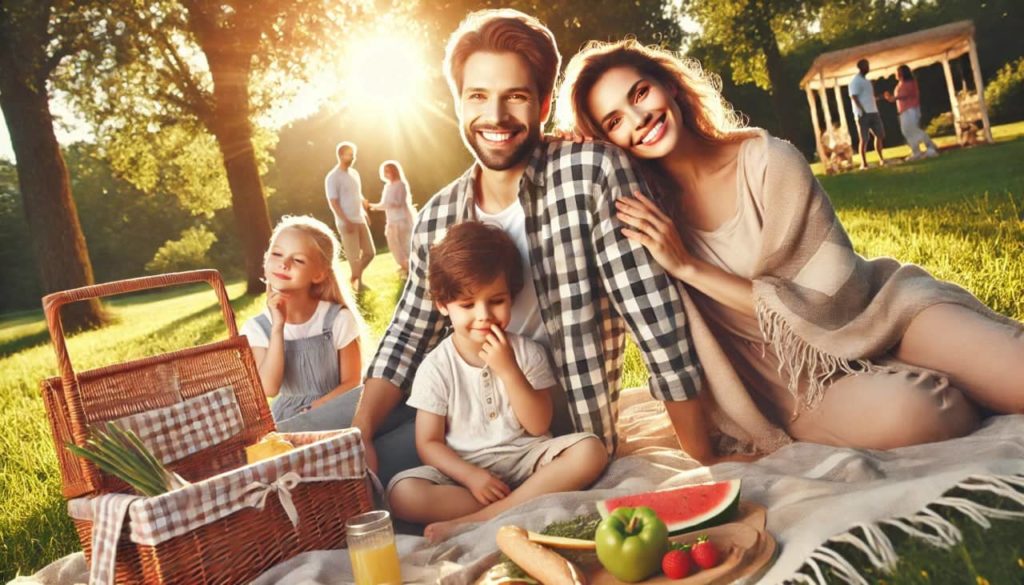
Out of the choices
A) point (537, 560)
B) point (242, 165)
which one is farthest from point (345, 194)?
point (537, 560)

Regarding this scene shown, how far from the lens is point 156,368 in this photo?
3088 millimetres

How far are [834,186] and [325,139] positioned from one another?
24.2m

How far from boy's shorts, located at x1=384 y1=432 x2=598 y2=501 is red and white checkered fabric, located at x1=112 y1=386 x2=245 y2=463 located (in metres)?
0.62

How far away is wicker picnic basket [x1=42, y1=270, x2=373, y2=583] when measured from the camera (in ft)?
8.39

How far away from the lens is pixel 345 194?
11.6 metres

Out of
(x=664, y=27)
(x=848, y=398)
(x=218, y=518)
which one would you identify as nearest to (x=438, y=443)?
(x=218, y=518)

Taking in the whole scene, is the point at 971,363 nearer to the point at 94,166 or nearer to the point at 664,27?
the point at 664,27

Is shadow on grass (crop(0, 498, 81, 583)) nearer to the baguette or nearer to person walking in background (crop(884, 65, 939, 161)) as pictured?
the baguette

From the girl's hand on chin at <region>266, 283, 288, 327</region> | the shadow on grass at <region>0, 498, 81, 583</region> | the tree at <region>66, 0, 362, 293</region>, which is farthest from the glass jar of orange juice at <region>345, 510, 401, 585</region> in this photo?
the tree at <region>66, 0, 362, 293</region>

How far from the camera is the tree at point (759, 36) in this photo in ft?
66.9

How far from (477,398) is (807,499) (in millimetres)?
1182

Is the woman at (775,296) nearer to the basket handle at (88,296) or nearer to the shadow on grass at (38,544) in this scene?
the basket handle at (88,296)

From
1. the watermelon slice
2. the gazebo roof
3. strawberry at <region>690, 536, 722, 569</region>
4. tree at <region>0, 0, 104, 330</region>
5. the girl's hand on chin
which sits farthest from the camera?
the gazebo roof

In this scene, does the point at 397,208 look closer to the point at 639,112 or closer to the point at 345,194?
the point at 345,194
